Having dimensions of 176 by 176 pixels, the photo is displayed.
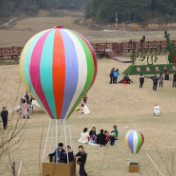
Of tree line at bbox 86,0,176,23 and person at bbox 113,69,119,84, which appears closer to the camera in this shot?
person at bbox 113,69,119,84

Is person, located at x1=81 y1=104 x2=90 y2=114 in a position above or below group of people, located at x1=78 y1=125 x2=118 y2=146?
below

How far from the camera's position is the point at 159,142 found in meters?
16.7

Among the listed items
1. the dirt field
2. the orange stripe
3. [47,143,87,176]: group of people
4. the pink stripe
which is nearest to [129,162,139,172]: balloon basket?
the dirt field

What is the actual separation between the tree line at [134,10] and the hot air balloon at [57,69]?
Answer: 59.9 m

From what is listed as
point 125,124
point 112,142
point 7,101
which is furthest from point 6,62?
point 112,142

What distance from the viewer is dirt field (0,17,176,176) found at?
13.9 m

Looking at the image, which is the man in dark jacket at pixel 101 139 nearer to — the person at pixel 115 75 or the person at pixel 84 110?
the person at pixel 84 110

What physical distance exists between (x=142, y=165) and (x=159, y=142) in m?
3.09

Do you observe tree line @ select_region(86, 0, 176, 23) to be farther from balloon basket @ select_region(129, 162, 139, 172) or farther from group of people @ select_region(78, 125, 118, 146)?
balloon basket @ select_region(129, 162, 139, 172)

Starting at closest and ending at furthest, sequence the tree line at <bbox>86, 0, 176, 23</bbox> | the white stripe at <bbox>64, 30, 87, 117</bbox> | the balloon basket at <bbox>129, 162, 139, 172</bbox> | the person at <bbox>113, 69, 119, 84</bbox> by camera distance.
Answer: the white stripe at <bbox>64, 30, 87, 117</bbox> → the balloon basket at <bbox>129, 162, 139, 172</bbox> → the person at <bbox>113, 69, 119, 84</bbox> → the tree line at <bbox>86, 0, 176, 23</bbox>

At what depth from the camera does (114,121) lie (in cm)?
2098

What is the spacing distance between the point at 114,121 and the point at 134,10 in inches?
2038

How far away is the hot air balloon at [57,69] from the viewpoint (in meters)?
11.7

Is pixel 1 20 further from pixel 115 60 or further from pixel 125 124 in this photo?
pixel 125 124
